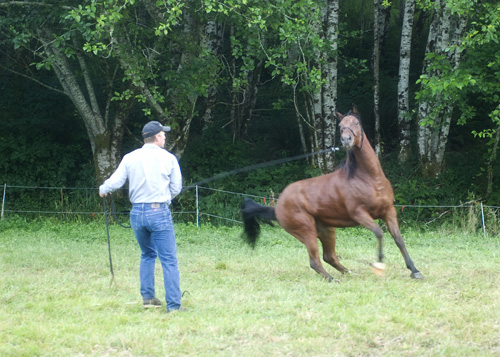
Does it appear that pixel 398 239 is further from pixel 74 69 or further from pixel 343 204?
pixel 74 69

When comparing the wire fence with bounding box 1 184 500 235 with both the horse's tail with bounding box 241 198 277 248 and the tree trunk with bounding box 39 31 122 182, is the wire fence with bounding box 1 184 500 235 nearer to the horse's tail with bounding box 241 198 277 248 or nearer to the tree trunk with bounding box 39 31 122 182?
the tree trunk with bounding box 39 31 122 182

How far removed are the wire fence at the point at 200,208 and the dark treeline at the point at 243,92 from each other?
0.52 m

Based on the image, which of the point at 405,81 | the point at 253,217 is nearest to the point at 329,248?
the point at 253,217

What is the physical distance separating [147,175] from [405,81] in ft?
41.4

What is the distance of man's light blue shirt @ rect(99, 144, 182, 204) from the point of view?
6203 millimetres

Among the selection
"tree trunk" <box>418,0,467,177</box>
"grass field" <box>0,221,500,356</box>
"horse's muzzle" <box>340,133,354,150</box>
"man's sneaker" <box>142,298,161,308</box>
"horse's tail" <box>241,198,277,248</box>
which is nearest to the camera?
"grass field" <box>0,221,500,356</box>

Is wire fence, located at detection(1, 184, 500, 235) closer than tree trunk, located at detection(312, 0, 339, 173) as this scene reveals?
Yes

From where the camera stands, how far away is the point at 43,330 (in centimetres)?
562

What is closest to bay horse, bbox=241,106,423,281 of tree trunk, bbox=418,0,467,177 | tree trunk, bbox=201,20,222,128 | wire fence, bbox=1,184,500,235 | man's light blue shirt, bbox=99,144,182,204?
man's light blue shirt, bbox=99,144,182,204

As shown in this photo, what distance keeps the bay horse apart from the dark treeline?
4.77 meters

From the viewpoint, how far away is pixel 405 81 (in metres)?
17.3

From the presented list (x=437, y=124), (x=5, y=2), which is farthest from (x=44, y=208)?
(x=437, y=124)

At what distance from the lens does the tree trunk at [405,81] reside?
16.9 meters

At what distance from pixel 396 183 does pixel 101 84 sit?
992cm
